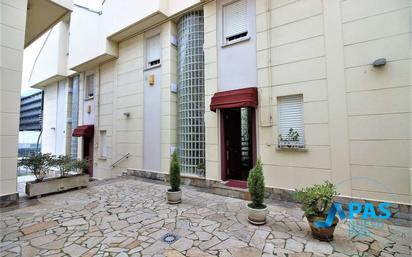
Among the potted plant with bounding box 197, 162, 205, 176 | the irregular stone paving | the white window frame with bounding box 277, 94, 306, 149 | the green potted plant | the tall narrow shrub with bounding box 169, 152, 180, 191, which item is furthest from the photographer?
the potted plant with bounding box 197, 162, 205, 176

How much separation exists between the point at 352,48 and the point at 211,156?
15.4 feet

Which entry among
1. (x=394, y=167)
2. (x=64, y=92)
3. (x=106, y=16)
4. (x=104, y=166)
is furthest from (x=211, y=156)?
(x=64, y=92)

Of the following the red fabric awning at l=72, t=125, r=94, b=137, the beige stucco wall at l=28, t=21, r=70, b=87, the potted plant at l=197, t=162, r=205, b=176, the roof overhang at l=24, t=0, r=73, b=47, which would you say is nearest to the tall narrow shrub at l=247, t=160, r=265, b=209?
the potted plant at l=197, t=162, r=205, b=176

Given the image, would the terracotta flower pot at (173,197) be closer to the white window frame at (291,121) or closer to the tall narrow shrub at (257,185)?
the tall narrow shrub at (257,185)

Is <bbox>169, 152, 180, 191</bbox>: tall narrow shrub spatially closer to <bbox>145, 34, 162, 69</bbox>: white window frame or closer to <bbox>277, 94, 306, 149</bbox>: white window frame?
<bbox>277, 94, 306, 149</bbox>: white window frame

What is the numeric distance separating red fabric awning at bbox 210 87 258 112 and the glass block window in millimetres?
1176

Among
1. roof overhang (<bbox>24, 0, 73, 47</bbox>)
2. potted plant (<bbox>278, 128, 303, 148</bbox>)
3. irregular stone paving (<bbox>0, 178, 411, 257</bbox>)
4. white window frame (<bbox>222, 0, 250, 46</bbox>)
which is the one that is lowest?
irregular stone paving (<bbox>0, 178, 411, 257</bbox>)

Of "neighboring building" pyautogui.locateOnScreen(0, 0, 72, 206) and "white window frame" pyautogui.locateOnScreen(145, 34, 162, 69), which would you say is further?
"white window frame" pyautogui.locateOnScreen(145, 34, 162, 69)

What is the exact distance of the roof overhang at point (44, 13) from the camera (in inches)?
249

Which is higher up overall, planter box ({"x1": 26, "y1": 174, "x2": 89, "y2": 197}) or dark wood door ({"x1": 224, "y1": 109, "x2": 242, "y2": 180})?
dark wood door ({"x1": 224, "y1": 109, "x2": 242, "y2": 180})

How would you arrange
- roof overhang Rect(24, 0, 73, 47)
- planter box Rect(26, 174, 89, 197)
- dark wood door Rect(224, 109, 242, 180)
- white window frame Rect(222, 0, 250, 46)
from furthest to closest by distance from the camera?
1. dark wood door Rect(224, 109, 242, 180)
2. roof overhang Rect(24, 0, 73, 47)
3. white window frame Rect(222, 0, 250, 46)
4. planter box Rect(26, 174, 89, 197)

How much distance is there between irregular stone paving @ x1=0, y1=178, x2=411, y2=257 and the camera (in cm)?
311

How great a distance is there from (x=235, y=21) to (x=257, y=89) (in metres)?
2.48

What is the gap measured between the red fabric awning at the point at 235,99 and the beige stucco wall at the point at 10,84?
222 inches
